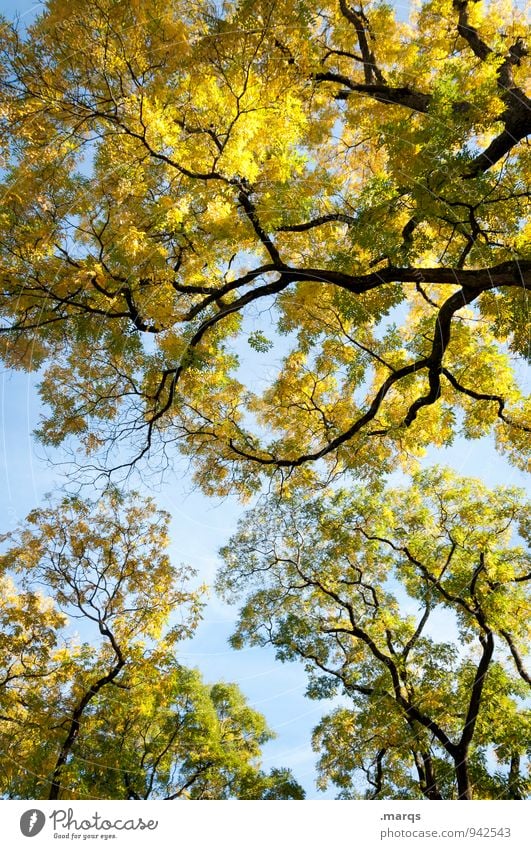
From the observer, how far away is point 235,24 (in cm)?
523

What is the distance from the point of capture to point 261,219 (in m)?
5.77

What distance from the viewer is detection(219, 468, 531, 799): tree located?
30.2ft

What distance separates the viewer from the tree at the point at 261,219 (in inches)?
207

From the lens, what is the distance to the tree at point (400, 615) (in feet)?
30.2

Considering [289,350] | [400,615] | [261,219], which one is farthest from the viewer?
[400,615]

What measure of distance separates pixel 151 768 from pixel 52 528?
18.1 feet

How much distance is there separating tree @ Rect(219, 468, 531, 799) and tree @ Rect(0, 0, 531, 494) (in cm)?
231

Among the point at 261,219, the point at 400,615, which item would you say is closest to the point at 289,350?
the point at 261,219

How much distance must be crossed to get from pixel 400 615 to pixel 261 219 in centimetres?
825

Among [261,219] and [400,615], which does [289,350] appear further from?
[400,615]

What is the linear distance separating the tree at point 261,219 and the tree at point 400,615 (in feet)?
7.56

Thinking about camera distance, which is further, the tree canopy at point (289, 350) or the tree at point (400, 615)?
the tree at point (400, 615)
